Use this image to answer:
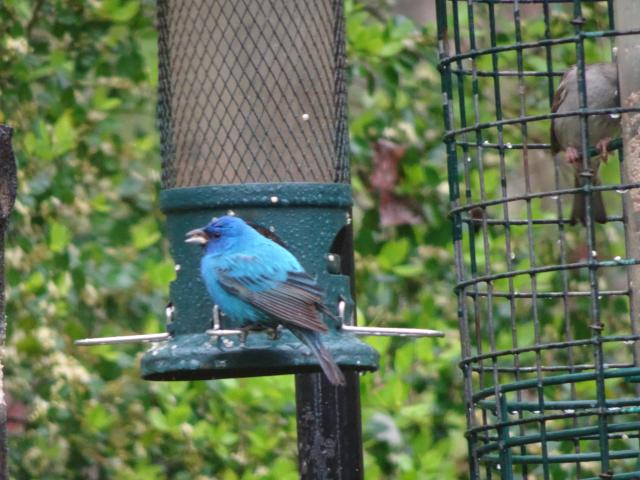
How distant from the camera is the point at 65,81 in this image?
772cm

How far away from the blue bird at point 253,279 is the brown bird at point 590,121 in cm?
98

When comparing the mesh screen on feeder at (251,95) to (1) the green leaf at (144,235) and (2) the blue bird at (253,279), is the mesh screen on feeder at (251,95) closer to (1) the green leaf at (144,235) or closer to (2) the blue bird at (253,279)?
(2) the blue bird at (253,279)

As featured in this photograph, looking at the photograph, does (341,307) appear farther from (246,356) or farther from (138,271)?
(138,271)

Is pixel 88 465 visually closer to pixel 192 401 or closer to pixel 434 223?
pixel 192 401

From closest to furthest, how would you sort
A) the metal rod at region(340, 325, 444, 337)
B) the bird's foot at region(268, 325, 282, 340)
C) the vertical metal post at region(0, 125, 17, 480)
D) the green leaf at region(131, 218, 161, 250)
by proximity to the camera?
the vertical metal post at region(0, 125, 17, 480) → the metal rod at region(340, 325, 444, 337) → the bird's foot at region(268, 325, 282, 340) → the green leaf at region(131, 218, 161, 250)

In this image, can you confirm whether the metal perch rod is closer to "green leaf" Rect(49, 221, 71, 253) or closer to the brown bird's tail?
the brown bird's tail

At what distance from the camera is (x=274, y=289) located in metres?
5.21

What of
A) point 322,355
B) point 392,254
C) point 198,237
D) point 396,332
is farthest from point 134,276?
point 396,332

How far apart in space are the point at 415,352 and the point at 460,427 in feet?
2.61

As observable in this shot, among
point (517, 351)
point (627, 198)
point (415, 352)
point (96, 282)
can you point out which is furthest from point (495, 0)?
point (96, 282)

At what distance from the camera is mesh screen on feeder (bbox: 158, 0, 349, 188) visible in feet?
17.8

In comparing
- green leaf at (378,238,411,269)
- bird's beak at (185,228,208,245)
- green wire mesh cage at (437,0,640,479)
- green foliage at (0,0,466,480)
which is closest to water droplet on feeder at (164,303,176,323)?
bird's beak at (185,228,208,245)

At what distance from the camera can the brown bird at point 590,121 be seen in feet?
18.1

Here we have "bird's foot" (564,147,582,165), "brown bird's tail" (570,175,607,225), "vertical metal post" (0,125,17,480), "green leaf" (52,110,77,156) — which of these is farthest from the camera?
"green leaf" (52,110,77,156)
